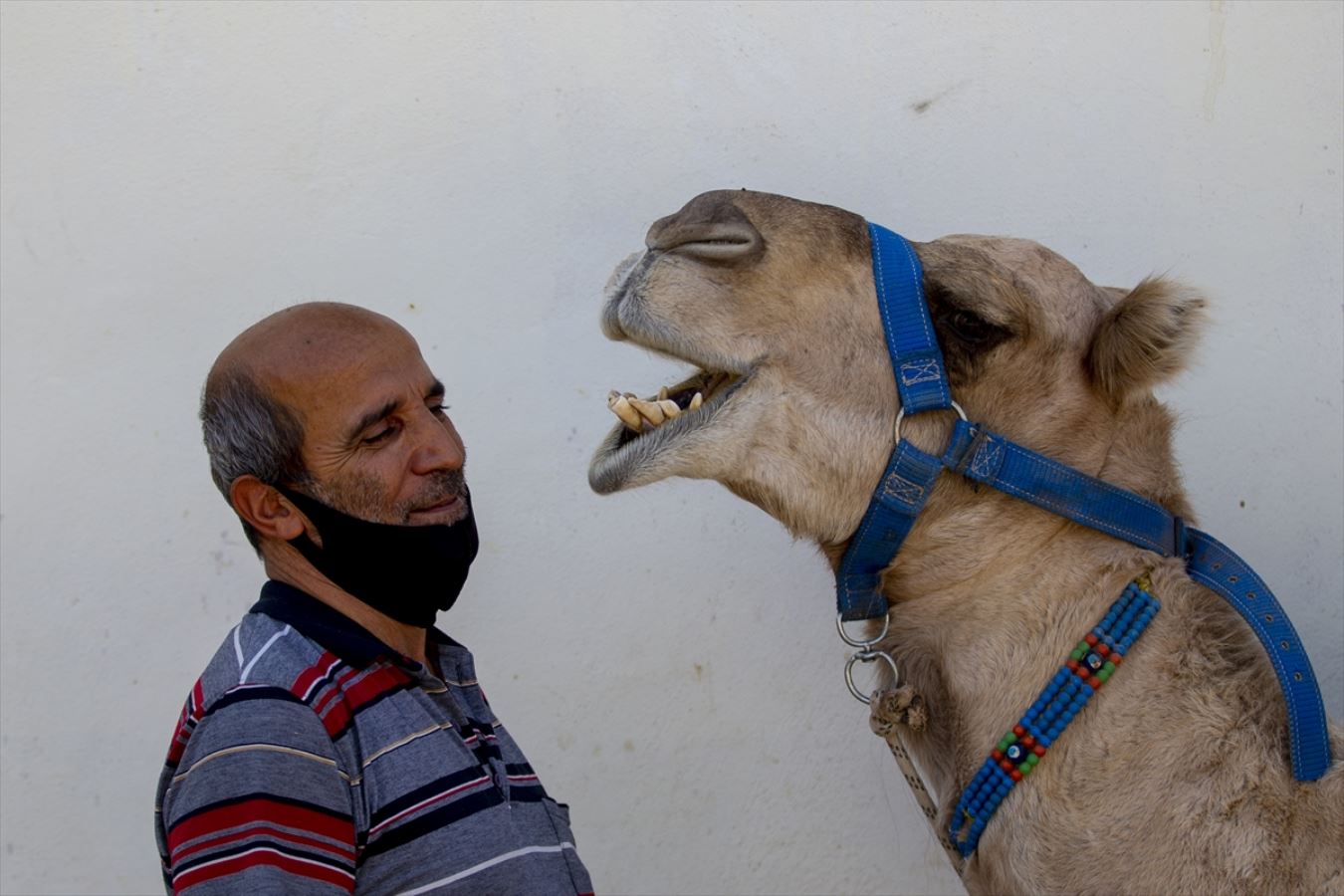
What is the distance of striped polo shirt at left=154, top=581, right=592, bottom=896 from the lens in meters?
1.66

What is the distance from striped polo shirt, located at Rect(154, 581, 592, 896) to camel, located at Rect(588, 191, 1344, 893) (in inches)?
18.9

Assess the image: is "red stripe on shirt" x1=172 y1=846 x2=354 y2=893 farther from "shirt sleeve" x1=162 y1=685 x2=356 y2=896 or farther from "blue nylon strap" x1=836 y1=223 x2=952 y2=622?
"blue nylon strap" x1=836 y1=223 x2=952 y2=622

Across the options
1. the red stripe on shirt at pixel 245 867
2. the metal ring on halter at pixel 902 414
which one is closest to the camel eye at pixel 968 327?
the metal ring on halter at pixel 902 414

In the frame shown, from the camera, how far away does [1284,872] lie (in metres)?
2.01

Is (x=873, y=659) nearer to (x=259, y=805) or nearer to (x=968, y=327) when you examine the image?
(x=968, y=327)

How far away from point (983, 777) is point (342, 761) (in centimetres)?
100

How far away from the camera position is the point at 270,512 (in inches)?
78.2

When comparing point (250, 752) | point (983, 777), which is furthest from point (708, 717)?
point (250, 752)

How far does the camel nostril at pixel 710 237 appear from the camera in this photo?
7.08 ft

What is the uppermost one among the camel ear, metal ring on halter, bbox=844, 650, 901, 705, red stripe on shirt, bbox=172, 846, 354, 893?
red stripe on shirt, bbox=172, 846, 354, 893

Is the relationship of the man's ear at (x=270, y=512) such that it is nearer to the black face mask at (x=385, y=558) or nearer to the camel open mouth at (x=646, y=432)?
the black face mask at (x=385, y=558)

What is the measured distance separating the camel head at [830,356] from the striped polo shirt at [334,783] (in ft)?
1.57

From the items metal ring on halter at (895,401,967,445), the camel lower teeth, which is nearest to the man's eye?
metal ring on halter at (895,401,967,445)

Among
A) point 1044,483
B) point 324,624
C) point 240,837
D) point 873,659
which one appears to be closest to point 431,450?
point 324,624
